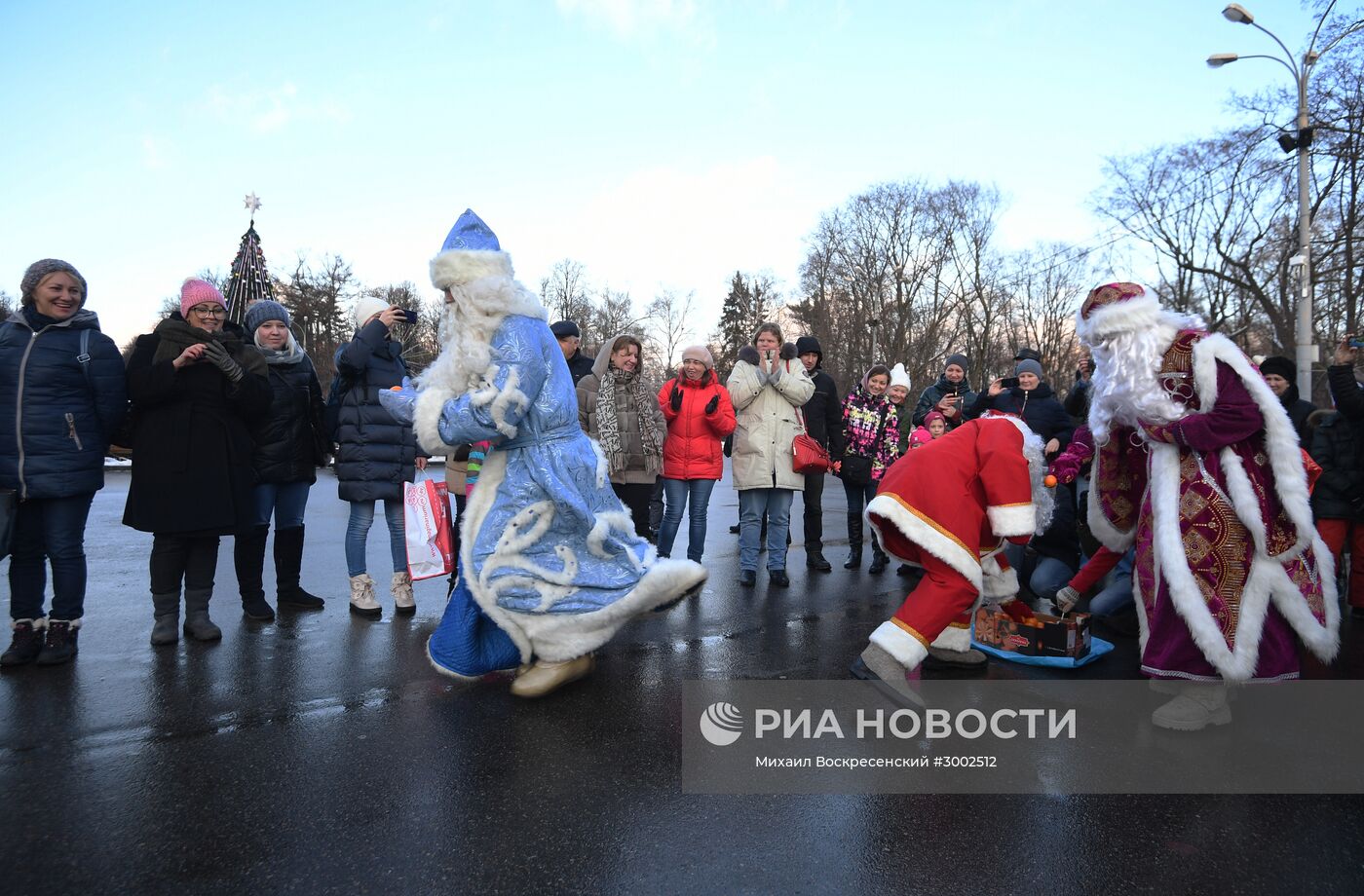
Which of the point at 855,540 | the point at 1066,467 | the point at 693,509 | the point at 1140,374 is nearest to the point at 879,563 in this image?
the point at 855,540

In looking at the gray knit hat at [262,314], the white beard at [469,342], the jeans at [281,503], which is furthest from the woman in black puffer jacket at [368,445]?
the white beard at [469,342]

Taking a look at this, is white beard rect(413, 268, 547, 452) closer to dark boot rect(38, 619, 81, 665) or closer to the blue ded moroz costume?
the blue ded moroz costume

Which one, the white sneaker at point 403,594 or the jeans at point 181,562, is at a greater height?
the jeans at point 181,562

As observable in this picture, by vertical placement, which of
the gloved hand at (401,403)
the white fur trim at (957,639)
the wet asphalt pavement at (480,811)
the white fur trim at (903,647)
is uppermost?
the gloved hand at (401,403)

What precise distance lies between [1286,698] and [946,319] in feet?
123

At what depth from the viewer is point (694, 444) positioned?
6.30m

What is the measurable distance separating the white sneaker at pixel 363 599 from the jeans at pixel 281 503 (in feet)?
1.93

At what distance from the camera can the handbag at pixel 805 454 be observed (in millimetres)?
6500

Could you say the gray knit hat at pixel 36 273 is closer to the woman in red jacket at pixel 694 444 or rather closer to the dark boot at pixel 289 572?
the dark boot at pixel 289 572

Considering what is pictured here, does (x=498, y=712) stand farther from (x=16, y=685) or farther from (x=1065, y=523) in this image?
(x=1065, y=523)

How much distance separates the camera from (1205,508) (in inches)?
139

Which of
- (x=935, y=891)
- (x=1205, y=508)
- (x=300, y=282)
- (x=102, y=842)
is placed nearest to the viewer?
(x=935, y=891)

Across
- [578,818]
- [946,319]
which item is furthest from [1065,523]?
[946,319]

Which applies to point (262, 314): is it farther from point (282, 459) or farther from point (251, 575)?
point (251, 575)
